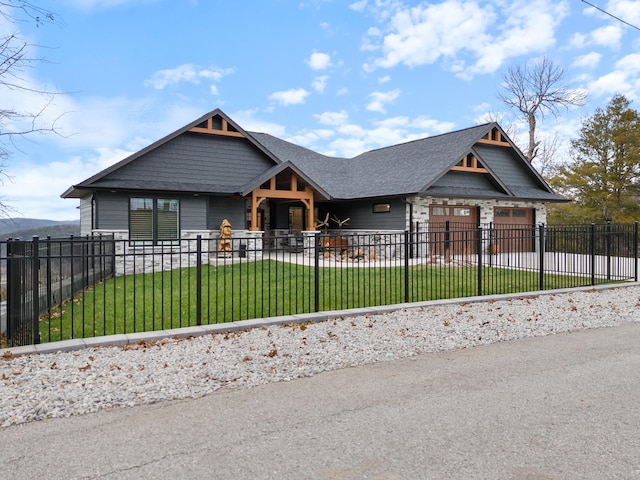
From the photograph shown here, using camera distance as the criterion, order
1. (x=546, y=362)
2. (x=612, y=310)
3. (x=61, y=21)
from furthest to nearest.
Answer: (x=612, y=310), (x=61, y=21), (x=546, y=362)

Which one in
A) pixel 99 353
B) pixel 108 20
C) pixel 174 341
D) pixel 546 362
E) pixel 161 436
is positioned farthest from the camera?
pixel 108 20

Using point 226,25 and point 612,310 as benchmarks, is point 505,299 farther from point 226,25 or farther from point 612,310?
point 226,25

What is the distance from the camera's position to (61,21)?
7.04 metres

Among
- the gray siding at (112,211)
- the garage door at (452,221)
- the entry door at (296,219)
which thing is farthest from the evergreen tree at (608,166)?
the gray siding at (112,211)

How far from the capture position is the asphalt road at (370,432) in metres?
3.00

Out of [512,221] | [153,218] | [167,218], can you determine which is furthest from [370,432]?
[512,221]

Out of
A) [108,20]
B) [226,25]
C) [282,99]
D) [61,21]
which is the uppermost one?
[282,99]

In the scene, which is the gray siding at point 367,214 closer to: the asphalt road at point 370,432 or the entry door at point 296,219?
the entry door at point 296,219

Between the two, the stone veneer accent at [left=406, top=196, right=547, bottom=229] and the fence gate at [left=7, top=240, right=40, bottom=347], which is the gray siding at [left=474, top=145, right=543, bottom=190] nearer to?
the stone veneer accent at [left=406, top=196, right=547, bottom=229]

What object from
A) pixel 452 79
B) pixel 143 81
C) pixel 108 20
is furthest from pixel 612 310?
pixel 452 79

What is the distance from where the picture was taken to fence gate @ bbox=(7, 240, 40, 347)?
6.29m

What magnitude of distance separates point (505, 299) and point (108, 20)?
35.0ft

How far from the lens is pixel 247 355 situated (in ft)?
18.6

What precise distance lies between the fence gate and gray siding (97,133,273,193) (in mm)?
10030
